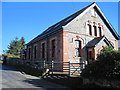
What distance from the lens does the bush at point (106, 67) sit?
7.29 meters

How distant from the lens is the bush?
7.29 metres

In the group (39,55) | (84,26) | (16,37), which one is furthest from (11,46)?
(84,26)

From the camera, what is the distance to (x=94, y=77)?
8.41m

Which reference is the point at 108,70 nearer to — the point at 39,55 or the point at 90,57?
the point at 90,57

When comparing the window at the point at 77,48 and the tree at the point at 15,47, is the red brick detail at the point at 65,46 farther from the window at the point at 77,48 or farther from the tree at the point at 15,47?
the tree at the point at 15,47

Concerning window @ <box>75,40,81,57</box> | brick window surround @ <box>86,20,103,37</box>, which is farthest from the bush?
brick window surround @ <box>86,20,103,37</box>

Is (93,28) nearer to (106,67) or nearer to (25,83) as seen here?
(106,67)

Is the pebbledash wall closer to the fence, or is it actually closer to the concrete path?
the fence

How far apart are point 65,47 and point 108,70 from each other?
8.30 m

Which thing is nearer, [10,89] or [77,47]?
[10,89]

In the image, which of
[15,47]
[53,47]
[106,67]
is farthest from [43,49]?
[15,47]

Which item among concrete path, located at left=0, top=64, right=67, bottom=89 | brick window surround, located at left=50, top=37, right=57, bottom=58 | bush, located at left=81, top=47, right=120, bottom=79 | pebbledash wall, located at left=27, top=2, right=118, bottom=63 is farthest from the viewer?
brick window surround, located at left=50, top=37, right=57, bottom=58

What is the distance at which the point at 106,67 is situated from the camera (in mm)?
7805

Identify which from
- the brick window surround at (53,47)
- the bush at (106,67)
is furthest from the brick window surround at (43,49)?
the bush at (106,67)
